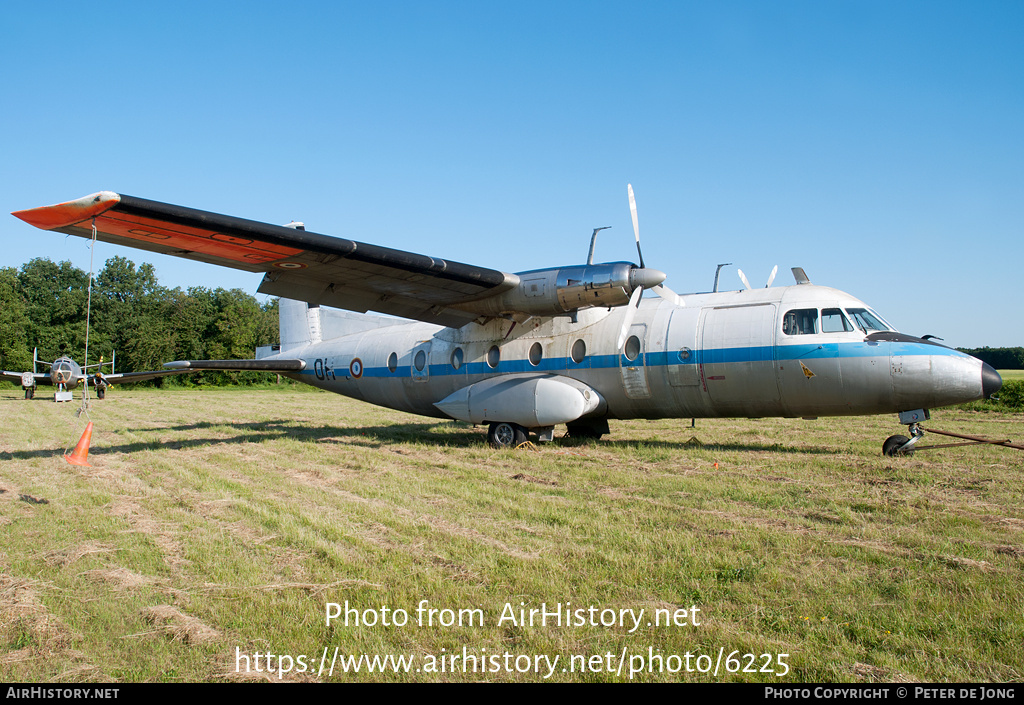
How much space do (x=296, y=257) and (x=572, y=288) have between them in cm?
505

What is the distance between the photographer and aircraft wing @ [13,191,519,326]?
27.1ft

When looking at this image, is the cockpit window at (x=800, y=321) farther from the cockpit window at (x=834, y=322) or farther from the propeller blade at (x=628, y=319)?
the propeller blade at (x=628, y=319)

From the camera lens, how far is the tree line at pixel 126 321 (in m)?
54.2

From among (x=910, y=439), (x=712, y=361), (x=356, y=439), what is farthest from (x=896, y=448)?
(x=356, y=439)

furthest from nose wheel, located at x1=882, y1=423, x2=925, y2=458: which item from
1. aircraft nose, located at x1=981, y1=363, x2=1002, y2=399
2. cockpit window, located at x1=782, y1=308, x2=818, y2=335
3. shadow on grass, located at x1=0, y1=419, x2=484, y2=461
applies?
shadow on grass, located at x1=0, y1=419, x2=484, y2=461

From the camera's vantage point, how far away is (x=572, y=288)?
11.9m

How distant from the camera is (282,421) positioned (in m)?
19.8

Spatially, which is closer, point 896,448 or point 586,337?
point 896,448

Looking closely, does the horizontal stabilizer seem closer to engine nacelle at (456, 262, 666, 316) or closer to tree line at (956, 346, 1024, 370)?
engine nacelle at (456, 262, 666, 316)

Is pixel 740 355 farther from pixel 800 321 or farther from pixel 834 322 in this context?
pixel 834 322

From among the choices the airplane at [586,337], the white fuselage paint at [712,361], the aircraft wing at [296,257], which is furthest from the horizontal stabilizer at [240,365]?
the aircraft wing at [296,257]
